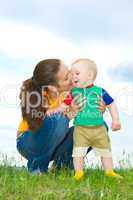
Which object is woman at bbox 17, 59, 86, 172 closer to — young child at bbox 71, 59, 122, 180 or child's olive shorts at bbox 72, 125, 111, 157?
young child at bbox 71, 59, 122, 180

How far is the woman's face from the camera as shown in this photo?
9.42m

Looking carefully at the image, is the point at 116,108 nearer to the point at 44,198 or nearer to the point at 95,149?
the point at 95,149

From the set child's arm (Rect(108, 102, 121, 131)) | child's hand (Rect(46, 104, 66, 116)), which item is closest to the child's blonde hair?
child's arm (Rect(108, 102, 121, 131))

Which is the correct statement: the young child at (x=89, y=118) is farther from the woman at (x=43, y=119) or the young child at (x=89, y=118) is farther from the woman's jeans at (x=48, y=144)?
the woman's jeans at (x=48, y=144)

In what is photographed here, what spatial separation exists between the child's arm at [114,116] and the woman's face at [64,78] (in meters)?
0.68

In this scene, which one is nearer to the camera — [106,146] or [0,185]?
[0,185]

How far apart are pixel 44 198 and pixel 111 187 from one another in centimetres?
141

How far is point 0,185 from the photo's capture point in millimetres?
8383

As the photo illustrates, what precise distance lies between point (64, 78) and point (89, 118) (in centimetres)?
72

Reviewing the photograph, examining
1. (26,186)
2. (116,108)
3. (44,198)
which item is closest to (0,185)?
(26,186)

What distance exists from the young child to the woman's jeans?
0.31 metres

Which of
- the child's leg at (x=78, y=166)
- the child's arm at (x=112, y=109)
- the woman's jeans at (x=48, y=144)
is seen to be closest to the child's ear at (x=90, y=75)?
the child's arm at (x=112, y=109)

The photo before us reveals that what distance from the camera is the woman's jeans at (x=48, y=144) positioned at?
373 inches

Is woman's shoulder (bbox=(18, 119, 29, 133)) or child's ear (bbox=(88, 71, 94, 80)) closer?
child's ear (bbox=(88, 71, 94, 80))
